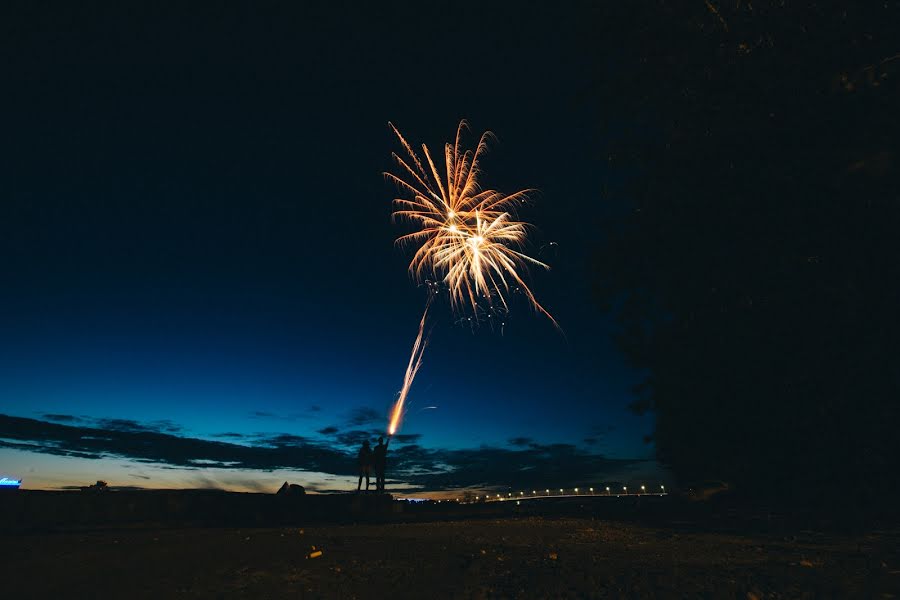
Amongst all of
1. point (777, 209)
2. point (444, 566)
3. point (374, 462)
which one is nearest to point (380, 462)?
point (374, 462)

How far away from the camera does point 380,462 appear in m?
16.8

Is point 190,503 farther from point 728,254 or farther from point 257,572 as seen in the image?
point 728,254

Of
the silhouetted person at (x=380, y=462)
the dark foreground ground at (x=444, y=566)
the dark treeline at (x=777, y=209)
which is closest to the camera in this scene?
the dark foreground ground at (x=444, y=566)

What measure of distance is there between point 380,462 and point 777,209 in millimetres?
12833

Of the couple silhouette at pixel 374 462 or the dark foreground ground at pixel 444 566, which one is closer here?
the dark foreground ground at pixel 444 566

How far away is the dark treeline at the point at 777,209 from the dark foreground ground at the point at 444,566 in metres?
2.35

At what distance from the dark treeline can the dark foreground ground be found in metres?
2.35

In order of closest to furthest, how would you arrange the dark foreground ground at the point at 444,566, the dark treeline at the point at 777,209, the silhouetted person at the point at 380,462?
the dark foreground ground at the point at 444,566, the dark treeline at the point at 777,209, the silhouetted person at the point at 380,462

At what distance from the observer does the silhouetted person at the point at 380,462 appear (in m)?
16.7

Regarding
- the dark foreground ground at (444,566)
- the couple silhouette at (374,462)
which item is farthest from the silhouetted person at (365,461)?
the dark foreground ground at (444,566)

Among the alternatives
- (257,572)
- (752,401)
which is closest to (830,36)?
(752,401)

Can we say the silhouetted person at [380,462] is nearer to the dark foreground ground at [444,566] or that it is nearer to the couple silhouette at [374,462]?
the couple silhouette at [374,462]

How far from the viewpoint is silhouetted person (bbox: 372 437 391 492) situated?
16.7 meters

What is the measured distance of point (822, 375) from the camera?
9336mm
